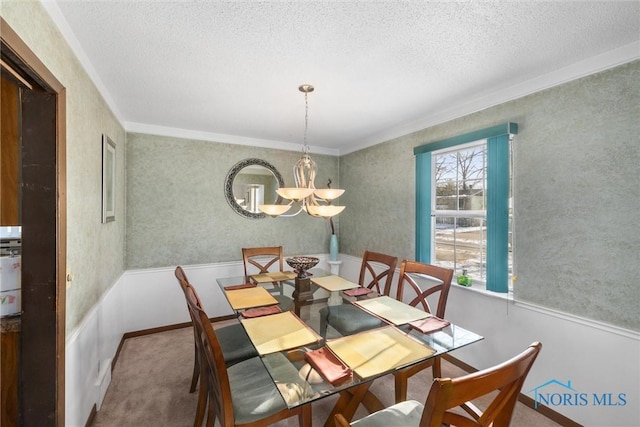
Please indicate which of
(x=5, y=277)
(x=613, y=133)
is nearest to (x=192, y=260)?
(x=5, y=277)

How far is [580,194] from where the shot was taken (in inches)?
71.9

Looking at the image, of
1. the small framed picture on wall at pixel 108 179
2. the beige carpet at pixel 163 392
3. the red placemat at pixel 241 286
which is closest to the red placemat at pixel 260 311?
the red placemat at pixel 241 286

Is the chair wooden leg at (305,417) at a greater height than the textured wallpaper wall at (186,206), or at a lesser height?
lesser

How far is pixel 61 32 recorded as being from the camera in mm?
1433

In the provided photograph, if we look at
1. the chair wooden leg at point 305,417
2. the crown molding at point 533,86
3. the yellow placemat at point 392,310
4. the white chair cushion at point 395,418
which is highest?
the crown molding at point 533,86

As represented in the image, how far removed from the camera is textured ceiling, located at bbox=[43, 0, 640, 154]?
139cm

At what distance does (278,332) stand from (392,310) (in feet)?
2.64

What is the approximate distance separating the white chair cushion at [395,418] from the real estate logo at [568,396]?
1315 millimetres

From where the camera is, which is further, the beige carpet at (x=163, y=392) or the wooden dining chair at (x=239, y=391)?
the beige carpet at (x=163, y=392)

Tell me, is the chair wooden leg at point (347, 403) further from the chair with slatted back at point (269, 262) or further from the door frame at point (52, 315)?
the door frame at point (52, 315)

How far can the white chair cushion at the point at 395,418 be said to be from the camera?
126cm

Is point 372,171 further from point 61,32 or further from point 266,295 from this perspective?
point 61,32

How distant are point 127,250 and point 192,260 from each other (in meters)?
0.70

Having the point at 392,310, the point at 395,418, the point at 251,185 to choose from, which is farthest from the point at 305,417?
the point at 251,185
